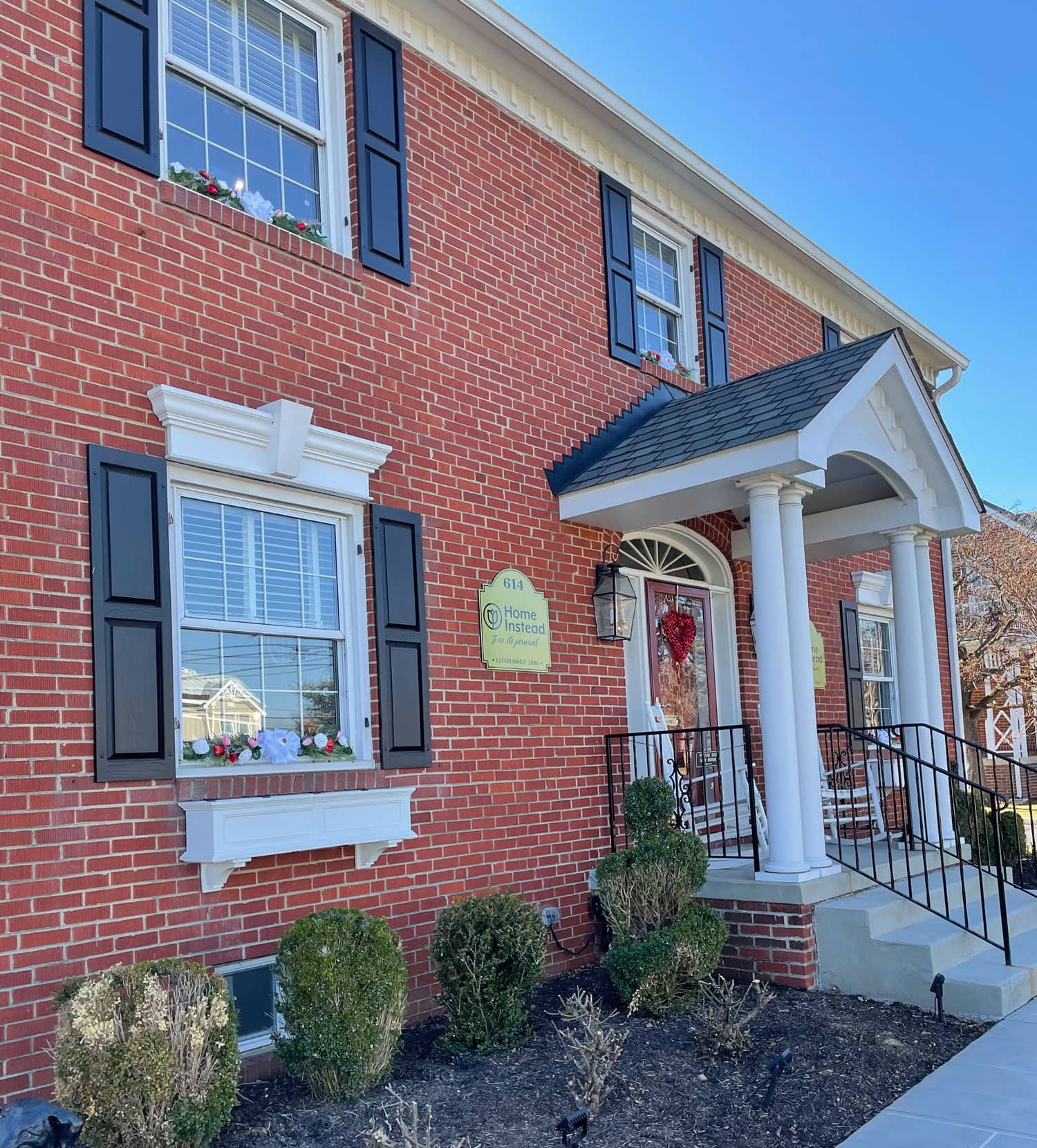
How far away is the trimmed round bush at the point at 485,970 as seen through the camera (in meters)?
5.18

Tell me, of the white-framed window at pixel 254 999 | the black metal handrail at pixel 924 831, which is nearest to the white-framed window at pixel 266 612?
the white-framed window at pixel 254 999

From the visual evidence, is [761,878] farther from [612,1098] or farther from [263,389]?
[263,389]

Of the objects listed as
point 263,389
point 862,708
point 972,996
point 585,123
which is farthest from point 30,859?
point 862,708

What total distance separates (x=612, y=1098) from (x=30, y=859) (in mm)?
2542

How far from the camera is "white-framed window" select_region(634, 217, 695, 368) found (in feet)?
29.7

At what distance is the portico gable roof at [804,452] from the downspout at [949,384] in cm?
422

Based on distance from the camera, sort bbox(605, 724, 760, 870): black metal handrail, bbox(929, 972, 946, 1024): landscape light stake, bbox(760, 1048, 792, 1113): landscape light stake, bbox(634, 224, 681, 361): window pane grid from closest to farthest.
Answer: bbox(760, 1048, 792, 1113): landscape light stake
bbox(929, 972, 946, 1024): landscape light stake
bbox(605, 724, 760, 870): black metal handrail
bbox(634, 224, 681, 361): window pane grid

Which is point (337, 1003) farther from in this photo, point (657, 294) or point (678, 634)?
point (657, 294)

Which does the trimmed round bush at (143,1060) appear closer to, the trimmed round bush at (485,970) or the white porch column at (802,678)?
the trimmed round bush at (485,970)

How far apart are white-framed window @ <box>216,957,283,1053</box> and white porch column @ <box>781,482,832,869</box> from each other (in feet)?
10.6

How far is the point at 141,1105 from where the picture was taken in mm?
3756

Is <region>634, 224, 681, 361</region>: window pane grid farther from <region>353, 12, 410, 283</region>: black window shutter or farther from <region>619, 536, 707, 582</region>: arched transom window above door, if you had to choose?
<region>353, 12, 410, 283</region>: black window shutter

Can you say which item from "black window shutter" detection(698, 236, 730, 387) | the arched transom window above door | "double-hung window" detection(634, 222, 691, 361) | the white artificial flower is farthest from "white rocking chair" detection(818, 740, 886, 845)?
the white artificial flower

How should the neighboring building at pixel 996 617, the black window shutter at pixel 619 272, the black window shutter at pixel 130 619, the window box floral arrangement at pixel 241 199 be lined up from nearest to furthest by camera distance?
the black window shutter at pixel 130 619 → the window box floral arrangement at pixel 241 199 → the black window shutter at pixel 619 272 → the neighboring building at pixel 996 617
